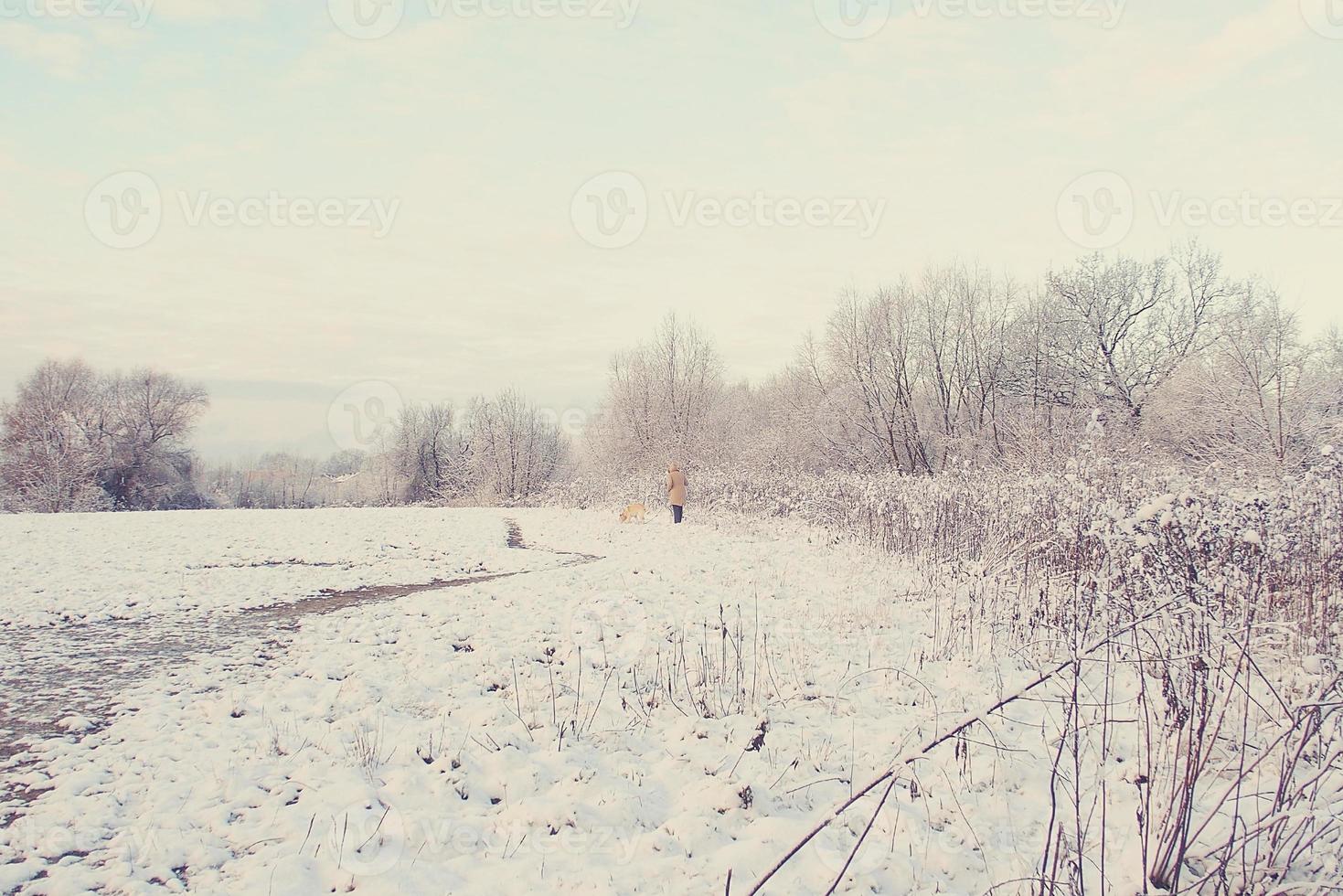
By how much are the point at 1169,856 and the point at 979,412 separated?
3568 centimetres

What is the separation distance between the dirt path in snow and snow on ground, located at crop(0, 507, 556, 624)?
0.79 metres

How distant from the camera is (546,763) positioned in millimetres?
5070

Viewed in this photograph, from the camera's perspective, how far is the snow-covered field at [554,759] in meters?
3.83

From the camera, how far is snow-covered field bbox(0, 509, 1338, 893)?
3.83m

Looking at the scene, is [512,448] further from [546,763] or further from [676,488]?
[546,763]

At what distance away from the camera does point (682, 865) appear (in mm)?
3910

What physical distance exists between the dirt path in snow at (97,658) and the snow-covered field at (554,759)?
162 mm

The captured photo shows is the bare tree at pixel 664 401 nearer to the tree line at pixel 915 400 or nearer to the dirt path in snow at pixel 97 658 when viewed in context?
the tree line at pixel 915 400

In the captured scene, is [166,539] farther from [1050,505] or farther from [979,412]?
[979,412]

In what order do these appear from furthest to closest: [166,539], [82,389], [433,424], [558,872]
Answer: [433,424]
[82,389]
[166,539]
[558,872]

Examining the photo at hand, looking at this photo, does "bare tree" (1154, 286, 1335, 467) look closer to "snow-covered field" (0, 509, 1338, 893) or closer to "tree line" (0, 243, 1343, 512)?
"tree line" (0, 243, 1343, 512)

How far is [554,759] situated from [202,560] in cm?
1369

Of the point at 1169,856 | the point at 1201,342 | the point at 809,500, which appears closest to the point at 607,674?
the point at 1169,856

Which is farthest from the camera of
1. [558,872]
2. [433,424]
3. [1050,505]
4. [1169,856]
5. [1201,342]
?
[433,424]
